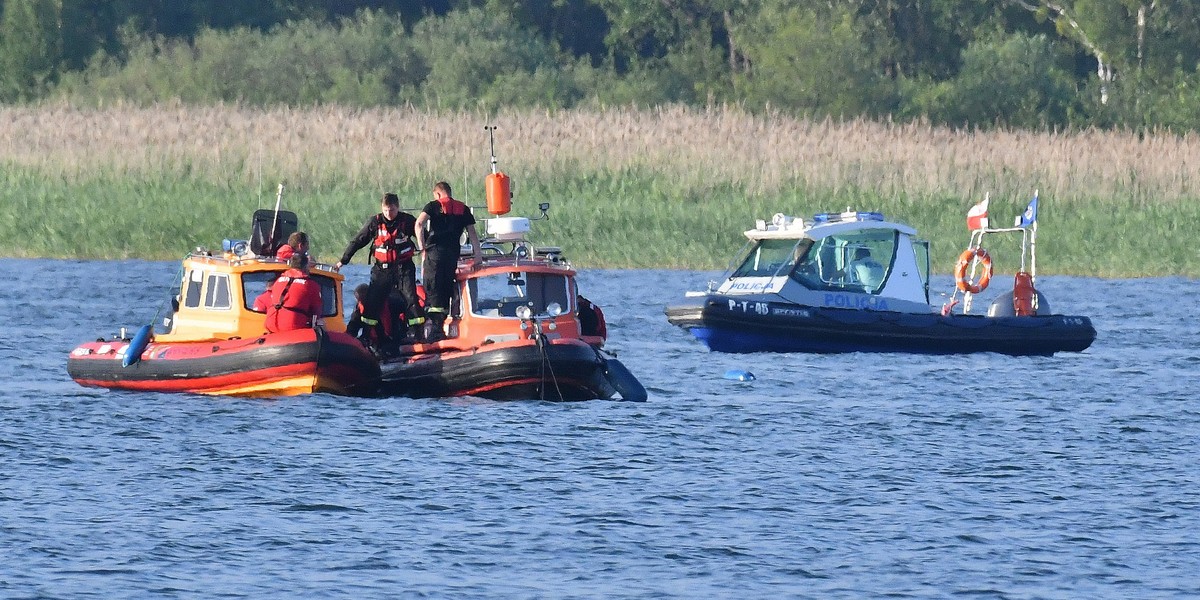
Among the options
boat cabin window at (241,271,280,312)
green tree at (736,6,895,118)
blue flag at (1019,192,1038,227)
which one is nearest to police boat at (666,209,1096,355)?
blue flag at (1019,192,1038,227)

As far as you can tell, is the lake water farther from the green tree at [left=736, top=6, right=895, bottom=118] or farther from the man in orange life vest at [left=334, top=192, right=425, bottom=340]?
the green tree at [left=736, top=6, right=895, bottom=118]

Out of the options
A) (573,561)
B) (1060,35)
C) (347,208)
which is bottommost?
(573,561)

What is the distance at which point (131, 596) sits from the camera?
13211 mm

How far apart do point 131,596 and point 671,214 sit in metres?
25.2

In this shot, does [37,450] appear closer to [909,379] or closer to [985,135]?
[909,379]

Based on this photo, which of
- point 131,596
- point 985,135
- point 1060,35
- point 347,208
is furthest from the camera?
point 1060,35

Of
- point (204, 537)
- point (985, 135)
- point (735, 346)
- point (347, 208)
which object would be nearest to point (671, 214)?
point (347, 208)

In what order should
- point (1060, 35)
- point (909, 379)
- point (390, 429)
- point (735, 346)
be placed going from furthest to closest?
1. point (1060, 35)
2. point (735, 346)
3. point (909, 379)
4. point (390, 429)

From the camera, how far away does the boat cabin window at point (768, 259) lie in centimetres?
2702

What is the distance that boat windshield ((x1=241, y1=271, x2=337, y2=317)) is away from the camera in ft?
69.2

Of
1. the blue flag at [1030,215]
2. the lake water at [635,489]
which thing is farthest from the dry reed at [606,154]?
the lake water at [635,489]

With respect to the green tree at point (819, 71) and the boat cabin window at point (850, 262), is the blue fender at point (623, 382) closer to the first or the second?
the boat cabin window at point (850, 262)

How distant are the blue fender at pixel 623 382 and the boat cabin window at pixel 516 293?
2.29 feet

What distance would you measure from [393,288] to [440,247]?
892mm
